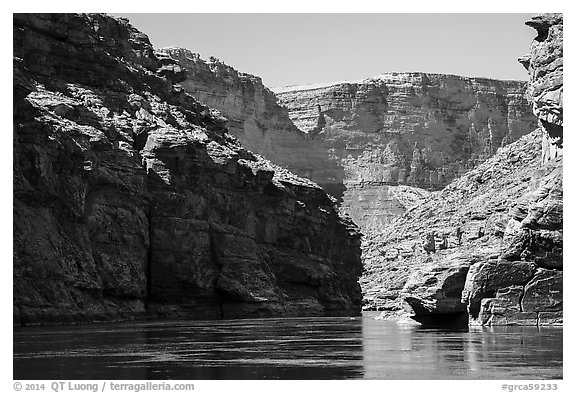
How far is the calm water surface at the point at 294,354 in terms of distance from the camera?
45.5m

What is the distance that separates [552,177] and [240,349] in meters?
21.8

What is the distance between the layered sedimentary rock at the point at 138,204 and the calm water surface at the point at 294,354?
2152cm

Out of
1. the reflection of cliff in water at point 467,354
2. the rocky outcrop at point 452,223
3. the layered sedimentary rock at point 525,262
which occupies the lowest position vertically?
the reflection of cliff in water at point 467,354

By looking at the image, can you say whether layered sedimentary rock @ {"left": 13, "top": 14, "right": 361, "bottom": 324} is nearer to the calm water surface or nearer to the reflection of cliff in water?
the calm water surface

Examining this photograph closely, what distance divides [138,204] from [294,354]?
63.1m

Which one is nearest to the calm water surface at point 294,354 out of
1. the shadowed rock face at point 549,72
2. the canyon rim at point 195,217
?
the canyon rim at point 195,217

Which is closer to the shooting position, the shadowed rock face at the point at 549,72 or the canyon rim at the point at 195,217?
the canyon rim at the point at 195,217

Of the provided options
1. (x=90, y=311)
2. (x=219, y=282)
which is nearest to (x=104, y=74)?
(x=219, y=282)

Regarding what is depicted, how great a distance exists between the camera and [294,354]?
56.4m

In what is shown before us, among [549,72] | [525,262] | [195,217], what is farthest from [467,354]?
[195,217]

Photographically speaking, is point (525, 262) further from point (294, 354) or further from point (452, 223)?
point (452, 223)

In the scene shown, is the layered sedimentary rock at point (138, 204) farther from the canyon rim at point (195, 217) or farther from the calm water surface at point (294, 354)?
the calm water surface at point (294, 354)

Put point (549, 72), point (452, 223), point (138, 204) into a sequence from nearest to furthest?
point (549, 72)
point (138, 204)
point (452, 223)

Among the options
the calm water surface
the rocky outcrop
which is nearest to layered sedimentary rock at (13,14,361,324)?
the rocky outcrop
